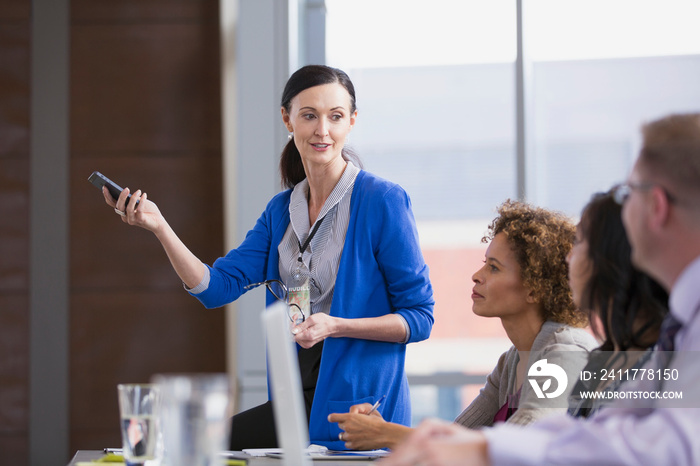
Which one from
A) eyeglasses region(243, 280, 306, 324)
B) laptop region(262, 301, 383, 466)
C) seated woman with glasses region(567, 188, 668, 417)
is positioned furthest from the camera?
eyeglasses region(243, 280, 306, 324)

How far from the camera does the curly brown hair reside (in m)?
1.86

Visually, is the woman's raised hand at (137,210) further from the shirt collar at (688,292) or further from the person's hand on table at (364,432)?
the shirt collar at (688,292)

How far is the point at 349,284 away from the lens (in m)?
2.17

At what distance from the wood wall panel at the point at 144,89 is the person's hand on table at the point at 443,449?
10.6 feet

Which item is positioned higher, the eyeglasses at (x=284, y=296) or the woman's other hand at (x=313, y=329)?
the eyeglasses at (x=284, y=296)

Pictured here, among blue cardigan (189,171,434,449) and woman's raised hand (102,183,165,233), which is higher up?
woman's raised hand (102,183,165,233)

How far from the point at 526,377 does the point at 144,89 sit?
9.49 ft

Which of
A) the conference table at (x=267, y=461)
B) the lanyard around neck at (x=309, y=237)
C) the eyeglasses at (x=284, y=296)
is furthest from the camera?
the lanyard around neck at (x=309, y=237)

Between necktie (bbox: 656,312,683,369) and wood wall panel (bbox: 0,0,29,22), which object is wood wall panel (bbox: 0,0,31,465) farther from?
necktie (bbox: 656,312,683,369)

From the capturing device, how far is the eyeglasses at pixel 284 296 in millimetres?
2049

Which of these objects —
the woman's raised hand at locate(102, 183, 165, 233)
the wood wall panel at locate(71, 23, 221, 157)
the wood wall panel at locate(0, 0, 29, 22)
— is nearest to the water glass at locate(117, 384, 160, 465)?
the woman's raised hand at locate(102, 183, 165, 233)

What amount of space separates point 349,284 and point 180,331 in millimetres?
2002

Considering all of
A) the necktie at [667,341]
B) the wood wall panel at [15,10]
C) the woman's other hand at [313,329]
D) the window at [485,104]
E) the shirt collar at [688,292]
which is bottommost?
the woman's other hand at [313,329]

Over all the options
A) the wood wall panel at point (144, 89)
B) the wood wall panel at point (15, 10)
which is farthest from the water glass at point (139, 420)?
the wood wall panel at point (15, 10)
